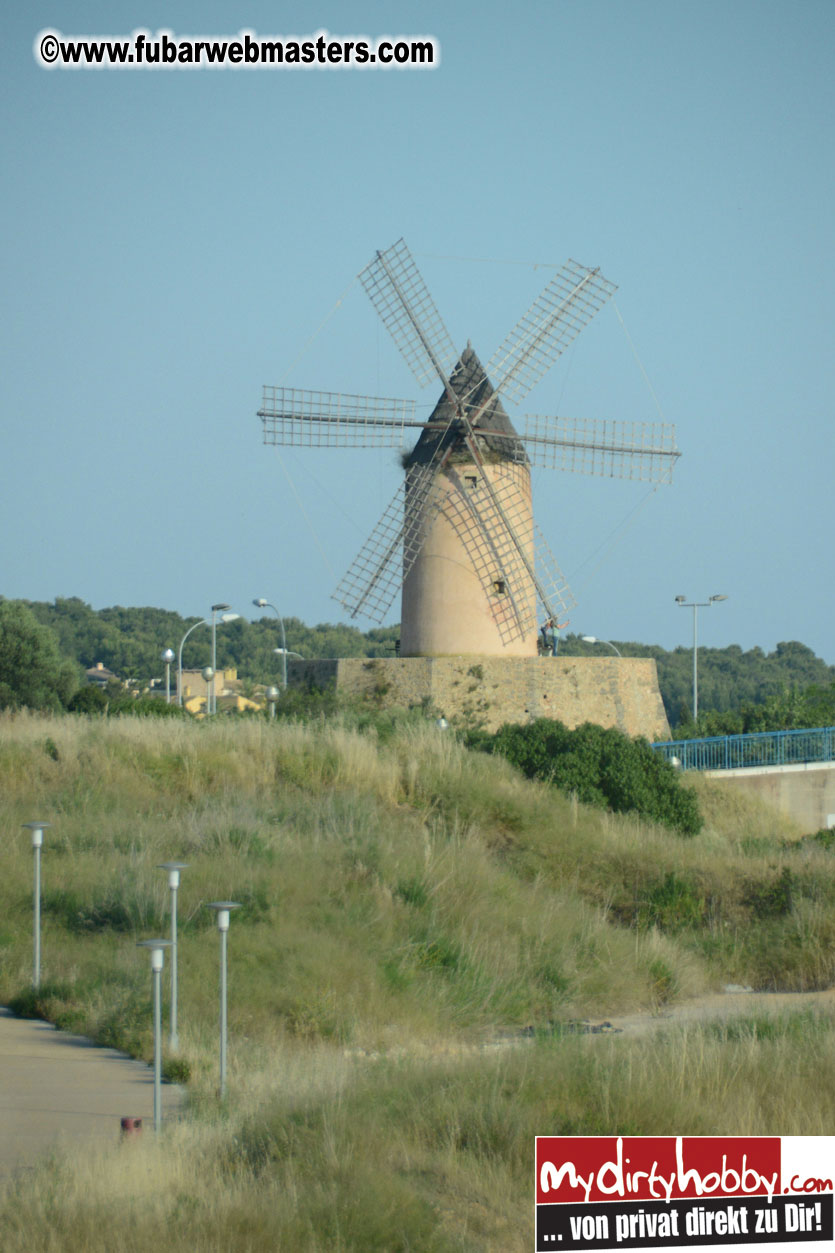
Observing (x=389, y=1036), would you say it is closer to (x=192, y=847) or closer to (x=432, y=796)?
(x=192, y=847)

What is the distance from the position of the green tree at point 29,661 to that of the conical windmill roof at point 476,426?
1634cm

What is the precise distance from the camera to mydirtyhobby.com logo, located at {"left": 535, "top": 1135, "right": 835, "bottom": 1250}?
3.90m

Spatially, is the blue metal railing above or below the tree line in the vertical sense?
below

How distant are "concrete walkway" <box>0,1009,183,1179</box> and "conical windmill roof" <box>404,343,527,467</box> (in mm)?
14441

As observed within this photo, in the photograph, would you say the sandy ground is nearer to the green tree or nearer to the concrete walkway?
the concrete walkway

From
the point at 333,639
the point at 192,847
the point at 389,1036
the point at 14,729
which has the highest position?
the point at 333,639

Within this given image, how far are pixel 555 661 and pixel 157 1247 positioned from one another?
52.2 ft

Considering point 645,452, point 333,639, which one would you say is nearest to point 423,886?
point 645,452

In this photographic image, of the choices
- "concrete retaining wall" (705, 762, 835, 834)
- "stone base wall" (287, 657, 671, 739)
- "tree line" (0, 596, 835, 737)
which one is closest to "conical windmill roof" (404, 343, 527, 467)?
"stone base wall" (287, 657, 671, 739)

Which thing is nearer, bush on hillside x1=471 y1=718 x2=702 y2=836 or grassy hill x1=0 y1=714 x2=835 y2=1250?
grassy hill x1=0 y1=714 x2=835 y2=1250

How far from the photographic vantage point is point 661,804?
50.7ft

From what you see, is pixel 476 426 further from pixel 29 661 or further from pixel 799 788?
pixel 29 661

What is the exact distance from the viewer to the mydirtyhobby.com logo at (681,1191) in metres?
3.90

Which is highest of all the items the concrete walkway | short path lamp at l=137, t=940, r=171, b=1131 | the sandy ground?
short path lamp at l=137, t=940, r=171, b=1131
